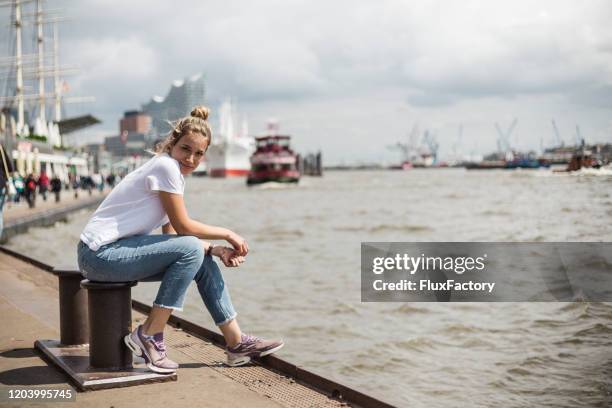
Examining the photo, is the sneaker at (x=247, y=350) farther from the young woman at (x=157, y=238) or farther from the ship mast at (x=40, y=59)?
the ship mast at (x=40, y=59)

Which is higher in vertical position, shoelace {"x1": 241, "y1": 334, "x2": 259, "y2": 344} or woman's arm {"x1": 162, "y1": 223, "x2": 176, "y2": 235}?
woman's arm {"x1": 162, "y1": 223, "x2": 176, "y2": 235}

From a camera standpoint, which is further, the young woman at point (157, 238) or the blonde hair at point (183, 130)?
the blonde hair at point (183, 130)

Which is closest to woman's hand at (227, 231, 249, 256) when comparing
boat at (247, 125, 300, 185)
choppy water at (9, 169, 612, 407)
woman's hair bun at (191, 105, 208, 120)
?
woman's hair bun at (191, 105, 208, 120)

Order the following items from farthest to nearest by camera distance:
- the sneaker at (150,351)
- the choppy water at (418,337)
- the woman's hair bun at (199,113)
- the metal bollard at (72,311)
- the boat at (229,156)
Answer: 1. the boat at (229,156)
2. the choppy water at (418,337)
3. the metal bollard at (72,311)
4. the woman's hair bun at (199,113)
5. the sneaker at (150,351)

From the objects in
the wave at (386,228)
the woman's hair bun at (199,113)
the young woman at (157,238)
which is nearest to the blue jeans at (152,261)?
the young woman at (157,238)

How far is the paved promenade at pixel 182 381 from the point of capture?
3.21 m

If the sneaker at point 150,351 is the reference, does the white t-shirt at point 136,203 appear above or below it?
above

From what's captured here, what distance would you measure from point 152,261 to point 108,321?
Result: 420 mm

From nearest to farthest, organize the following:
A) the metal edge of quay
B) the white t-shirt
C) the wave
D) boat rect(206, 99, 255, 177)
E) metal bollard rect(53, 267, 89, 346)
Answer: the metal edge of quay
the white t-shirt
metal bollard rect(53, 267, 89, 346)
the wave
boat rect(206, 99, 255, 177)

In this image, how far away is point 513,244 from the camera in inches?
656

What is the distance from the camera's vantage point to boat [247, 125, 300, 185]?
239 feet

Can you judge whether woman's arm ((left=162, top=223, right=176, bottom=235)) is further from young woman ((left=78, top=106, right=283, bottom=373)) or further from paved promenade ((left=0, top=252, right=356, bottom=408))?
paved promenade ((left=0, top=252, right=356, bottom=408))

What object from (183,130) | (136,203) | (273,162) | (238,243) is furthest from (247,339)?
(273,162)

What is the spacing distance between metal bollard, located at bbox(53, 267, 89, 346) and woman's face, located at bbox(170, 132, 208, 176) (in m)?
1.09
